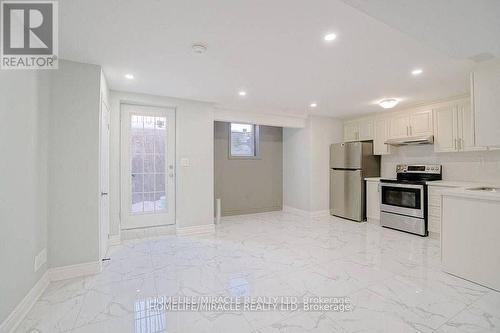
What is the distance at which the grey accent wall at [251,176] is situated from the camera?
5438mm

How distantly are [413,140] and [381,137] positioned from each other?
2.29 ft

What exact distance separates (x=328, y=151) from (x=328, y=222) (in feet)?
5.65

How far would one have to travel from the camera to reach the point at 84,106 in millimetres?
2572

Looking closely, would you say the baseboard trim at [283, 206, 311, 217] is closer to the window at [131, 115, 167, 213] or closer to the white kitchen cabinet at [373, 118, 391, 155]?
the white kitchen cabinet at [373, 118, 391, 155]

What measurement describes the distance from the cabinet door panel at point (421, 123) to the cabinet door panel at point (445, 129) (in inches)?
4.1

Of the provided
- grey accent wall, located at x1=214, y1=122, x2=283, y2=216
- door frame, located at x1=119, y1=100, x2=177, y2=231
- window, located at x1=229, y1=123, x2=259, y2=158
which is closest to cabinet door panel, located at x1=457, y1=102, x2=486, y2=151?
grey accent wall, located at x1=214, y1=122, x2=283, y2=216

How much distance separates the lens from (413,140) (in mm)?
4219

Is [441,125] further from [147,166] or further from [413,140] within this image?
[147,166]

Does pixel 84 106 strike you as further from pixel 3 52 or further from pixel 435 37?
pixel 435 37

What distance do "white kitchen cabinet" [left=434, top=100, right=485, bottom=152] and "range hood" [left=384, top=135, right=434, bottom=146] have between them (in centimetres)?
12

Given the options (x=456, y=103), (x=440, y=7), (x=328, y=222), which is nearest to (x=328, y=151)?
(x=328, y=222)

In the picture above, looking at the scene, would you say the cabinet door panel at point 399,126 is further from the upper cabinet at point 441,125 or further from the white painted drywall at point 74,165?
the white painted drywall at point 74,165

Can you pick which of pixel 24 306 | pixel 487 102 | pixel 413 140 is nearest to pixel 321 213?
pixel 413 140

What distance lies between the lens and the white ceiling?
174 centimetres
